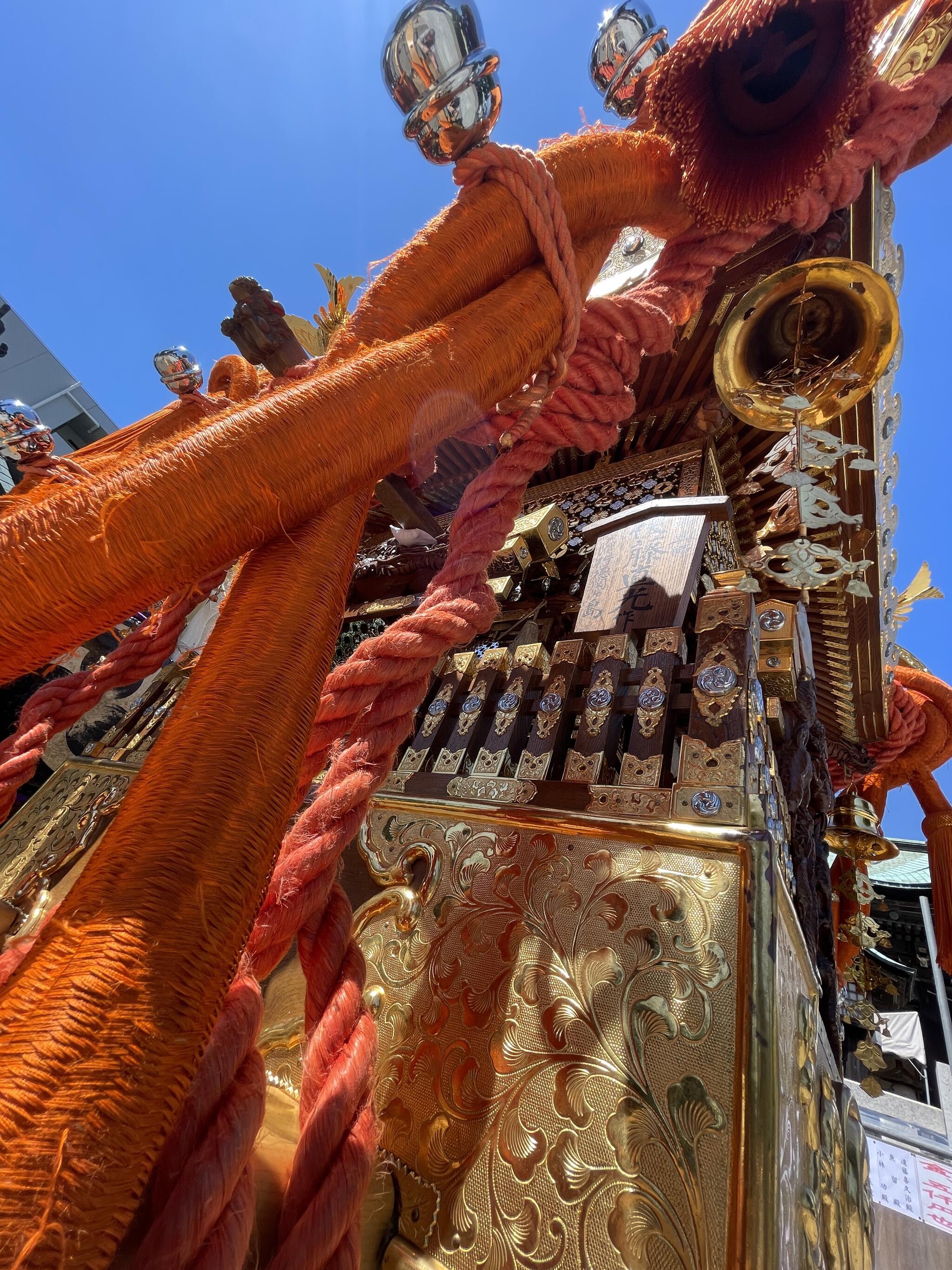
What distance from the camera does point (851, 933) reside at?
2176 mm

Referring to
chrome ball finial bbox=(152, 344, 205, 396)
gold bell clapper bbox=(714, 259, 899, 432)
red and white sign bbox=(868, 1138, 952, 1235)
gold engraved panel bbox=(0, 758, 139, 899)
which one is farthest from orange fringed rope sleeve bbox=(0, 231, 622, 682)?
red and white sign bbox=(868, 1138, 952, 1235)

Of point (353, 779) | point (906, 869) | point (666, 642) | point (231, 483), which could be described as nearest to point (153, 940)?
point (353, 779)

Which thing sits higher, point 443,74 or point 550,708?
point 443,74

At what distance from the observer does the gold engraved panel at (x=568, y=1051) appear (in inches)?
14.8

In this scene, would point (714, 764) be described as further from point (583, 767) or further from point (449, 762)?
point (449, 762)

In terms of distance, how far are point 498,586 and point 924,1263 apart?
295 cm

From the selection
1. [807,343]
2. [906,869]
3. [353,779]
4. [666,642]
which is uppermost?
[906,869]

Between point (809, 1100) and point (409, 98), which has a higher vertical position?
point (409, 98)

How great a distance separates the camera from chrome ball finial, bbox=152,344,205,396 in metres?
0.60

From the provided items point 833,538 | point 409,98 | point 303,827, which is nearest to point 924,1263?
point 833,538

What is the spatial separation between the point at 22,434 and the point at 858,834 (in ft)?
9.46

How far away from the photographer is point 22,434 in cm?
47

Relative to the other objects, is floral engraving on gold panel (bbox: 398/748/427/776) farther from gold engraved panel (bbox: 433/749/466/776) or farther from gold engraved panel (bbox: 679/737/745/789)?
gold engraved panel (bbox: 679/737/745/789)

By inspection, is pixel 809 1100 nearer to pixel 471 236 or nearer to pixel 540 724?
pixel 540 724
